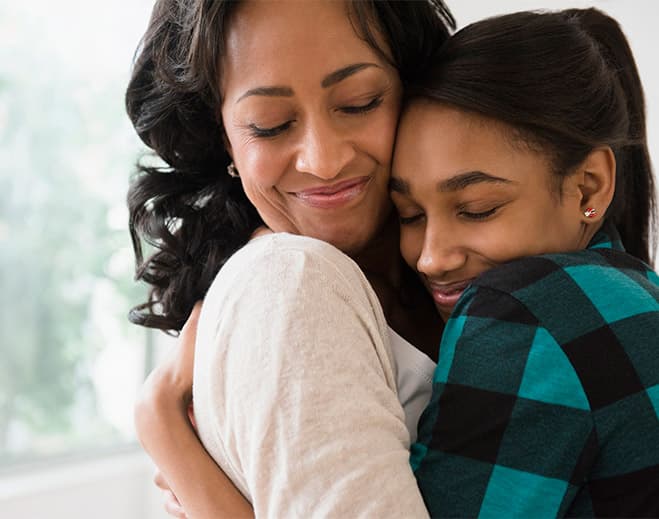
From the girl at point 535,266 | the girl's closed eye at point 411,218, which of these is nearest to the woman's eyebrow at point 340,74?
the girl at point 535,266

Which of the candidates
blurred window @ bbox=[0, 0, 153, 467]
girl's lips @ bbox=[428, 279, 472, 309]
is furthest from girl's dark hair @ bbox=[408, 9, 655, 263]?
blurred window @ bbox=[0, 0, 153, 467]

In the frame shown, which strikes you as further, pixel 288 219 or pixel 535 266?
pixel 288 219

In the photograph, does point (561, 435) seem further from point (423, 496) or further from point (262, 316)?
point (262, 316)

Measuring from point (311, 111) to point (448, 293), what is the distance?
0.32m

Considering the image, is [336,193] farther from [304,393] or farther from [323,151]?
[304,393]

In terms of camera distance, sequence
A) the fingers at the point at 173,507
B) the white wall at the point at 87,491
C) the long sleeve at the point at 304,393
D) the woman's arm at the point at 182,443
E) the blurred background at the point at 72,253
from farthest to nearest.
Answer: the blurred background at the point at 72,253, the white wall at the point at 87,491, the fingers at the point at 173,507, the woman's arm at the point at 182,443, the long sleeve at the point at 304,393

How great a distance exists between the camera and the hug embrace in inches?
31.4

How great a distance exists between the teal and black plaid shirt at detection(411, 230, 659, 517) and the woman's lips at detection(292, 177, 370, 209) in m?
0.36

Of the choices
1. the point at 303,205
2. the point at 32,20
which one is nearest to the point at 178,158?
the point at 303,205

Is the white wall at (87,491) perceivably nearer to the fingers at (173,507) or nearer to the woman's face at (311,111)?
the fingers at (173,507)

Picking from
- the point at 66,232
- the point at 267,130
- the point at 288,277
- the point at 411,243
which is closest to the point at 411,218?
the point at 411,243

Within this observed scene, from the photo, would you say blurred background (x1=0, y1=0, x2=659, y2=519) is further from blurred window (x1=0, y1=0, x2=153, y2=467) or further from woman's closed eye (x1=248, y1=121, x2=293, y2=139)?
woman's closed eye (x1=248, y1=121, x2=293, y2=139)

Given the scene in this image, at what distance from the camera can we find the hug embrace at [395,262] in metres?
0.80

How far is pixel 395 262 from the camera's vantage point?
1374 millimetres
